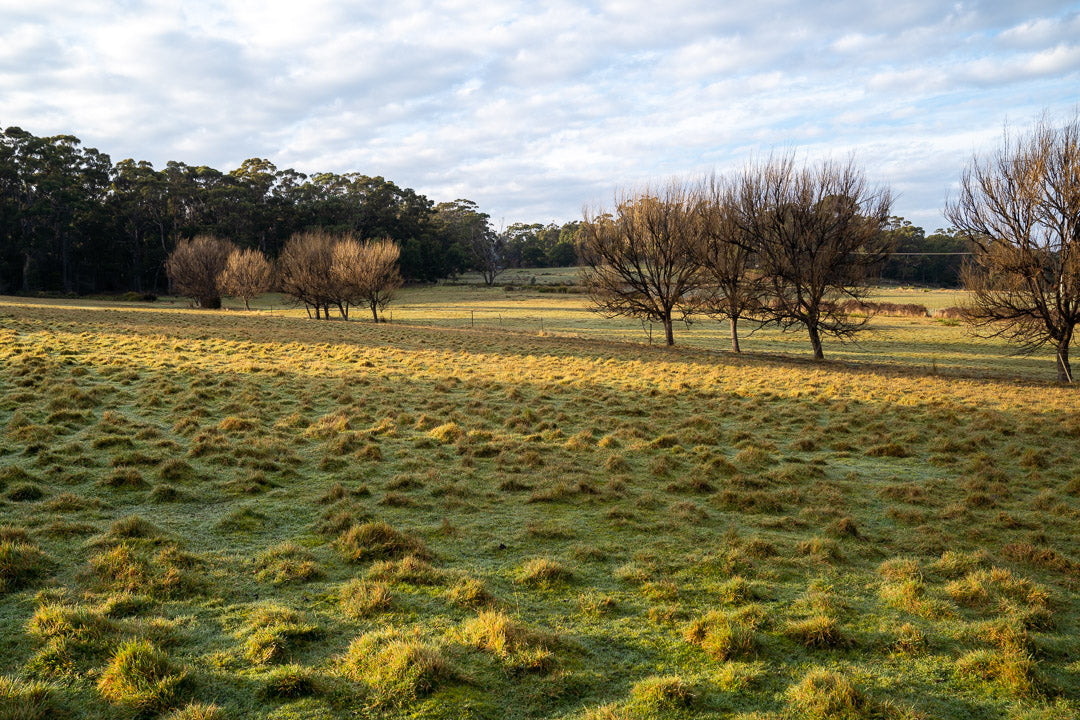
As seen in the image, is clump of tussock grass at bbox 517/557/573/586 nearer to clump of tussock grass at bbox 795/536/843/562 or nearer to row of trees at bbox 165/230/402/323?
clump of tussock grass at bbox 795/536/843/562

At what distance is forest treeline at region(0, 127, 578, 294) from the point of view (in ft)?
244

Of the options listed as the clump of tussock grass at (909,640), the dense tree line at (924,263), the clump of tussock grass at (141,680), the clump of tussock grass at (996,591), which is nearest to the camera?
the clump of tussock grass at (141,680)

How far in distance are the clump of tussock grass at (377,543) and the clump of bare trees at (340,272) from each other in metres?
41.9

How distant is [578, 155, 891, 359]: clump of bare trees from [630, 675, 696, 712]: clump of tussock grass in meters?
23.7

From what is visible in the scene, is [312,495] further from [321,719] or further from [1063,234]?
[1063,234]

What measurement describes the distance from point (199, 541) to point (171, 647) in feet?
6.93

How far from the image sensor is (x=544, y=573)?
558cm

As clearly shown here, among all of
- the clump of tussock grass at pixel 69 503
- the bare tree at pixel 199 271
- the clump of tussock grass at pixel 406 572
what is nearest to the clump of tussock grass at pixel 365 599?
the clump of tussock grass at pixel 406 572

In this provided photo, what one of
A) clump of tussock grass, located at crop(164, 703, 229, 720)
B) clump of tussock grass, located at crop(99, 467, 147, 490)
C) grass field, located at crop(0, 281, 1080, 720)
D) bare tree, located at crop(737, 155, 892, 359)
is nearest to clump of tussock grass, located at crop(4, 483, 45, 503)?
grass field, located at crop(0, 281, 1080, 720)

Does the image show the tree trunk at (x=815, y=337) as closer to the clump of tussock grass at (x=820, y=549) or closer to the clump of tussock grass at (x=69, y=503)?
the clump of tussock grass at (x=820, y=549)

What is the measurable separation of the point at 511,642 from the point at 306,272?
50.7m

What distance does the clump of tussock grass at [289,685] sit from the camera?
375cm

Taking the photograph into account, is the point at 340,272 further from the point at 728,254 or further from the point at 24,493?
the point at 24,493

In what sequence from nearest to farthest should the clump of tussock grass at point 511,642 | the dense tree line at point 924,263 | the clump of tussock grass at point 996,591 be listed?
the clump of tussock grass at point 511,642
the clump of tussock grass at point 996,591
the dense tree line at point 924,263
